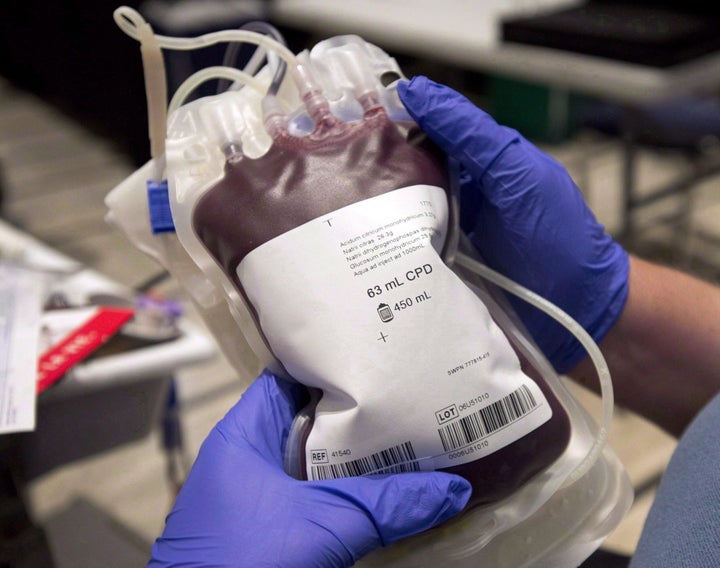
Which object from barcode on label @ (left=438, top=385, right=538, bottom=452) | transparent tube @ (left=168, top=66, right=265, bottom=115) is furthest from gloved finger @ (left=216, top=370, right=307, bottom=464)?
transparent tube @ (left=168, top=66, right=265, bottom=115)

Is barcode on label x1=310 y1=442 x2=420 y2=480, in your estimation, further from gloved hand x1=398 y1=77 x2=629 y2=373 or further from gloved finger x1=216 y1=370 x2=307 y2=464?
gloved hand x1=398 y1=77 x2=629 y2=373

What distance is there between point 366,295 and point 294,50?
270 millimetres

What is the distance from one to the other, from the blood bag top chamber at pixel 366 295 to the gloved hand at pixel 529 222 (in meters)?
0.03

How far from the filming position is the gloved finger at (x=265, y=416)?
550mm

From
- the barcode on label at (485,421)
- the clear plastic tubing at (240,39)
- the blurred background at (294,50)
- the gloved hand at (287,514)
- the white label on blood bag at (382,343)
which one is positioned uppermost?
the clear plastic tubing at (240,39)

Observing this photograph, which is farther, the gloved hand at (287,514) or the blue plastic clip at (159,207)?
the blue plastic clip at (159,207)

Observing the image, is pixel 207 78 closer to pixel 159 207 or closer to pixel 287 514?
pixel 159 207

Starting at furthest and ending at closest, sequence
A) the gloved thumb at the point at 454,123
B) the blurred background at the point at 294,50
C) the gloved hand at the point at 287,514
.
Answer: the blurred background at the point at 294,50
the gloved thumb at the point at 454,123
the gloved hand at the point at 287,514

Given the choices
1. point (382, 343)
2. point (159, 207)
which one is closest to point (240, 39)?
point (159, 207)

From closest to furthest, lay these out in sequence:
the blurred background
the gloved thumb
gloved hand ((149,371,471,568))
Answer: gloved hand ((149,371,471,568)) → the gloved thumb → the blurred background

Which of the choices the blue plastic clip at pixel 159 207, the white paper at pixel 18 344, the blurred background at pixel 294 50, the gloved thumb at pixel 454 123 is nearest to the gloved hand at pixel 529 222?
the gloved thumb at pixel 454 123

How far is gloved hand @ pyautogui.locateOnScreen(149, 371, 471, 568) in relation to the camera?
48 centimetres

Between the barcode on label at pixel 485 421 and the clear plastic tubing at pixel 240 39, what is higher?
the clear plastic tubing at pixel 240 39

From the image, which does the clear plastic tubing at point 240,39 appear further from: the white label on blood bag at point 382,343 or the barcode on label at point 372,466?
the barcode on label at point 372,466
